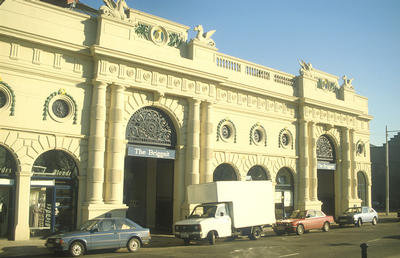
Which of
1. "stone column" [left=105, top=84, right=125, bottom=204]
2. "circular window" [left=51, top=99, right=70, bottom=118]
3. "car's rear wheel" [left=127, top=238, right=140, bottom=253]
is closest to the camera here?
"car's rear wheel" [left=127, top=238, right=140, bottom=253]

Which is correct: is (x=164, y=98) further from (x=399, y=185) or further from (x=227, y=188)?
(x=399, y=185)

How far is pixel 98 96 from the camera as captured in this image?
72.7ft

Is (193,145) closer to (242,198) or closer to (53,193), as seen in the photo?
(242,198)

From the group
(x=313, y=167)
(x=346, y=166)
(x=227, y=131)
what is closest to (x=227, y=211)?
(x=227, y=131)

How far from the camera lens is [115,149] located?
73.2 feet

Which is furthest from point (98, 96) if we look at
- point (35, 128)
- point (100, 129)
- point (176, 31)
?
point (176, 31)

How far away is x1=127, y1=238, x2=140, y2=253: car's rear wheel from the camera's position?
56.4 ft

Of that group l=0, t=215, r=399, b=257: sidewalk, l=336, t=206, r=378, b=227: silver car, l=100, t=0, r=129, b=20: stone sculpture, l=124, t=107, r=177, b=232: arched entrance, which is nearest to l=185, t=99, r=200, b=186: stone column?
l=124, t=107, r=177, b=232: arched entrance

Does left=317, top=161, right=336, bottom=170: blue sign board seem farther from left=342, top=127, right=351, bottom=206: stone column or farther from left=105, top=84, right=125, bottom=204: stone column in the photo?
left=105, top=84, right=125, bottom=204: stone column

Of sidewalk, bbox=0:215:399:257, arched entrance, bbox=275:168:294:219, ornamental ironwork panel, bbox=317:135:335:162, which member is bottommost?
sidewalk, bbox=0:215:399:257

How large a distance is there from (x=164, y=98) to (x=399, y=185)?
143 ft

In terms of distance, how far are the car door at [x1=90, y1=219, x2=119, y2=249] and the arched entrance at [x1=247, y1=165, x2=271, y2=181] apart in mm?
14909

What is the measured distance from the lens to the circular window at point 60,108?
21328 millimetres

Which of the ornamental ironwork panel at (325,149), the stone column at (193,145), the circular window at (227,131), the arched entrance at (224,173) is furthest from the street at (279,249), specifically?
the ornamental ironwork panel at (325,149)
